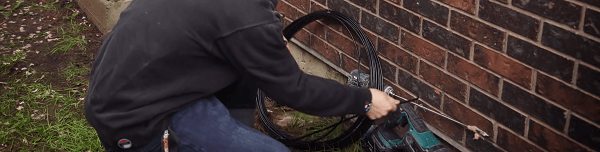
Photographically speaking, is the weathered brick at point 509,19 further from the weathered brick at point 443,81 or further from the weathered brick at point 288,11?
the weathered brick at point 288,11

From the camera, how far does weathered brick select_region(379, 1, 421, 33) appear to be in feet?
11.1

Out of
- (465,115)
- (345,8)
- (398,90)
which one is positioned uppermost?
(345,8)

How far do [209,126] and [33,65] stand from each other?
10.8 ft

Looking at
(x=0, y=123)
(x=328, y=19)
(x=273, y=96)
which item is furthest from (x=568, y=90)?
(x=0, y=123)

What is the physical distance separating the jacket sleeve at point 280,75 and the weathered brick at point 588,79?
805 millimetres

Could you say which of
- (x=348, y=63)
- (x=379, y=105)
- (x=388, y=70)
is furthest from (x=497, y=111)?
(x=348, y=63)

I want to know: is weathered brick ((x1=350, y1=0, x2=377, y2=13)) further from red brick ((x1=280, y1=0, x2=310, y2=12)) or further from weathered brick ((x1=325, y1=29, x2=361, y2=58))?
red brick ((x1=280, y1=0, x2=310, y2=12))

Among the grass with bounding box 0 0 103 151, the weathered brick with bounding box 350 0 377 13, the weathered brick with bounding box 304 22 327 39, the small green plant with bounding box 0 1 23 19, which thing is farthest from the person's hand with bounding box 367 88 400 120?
the small green plant with bounding box 0 1 23 19

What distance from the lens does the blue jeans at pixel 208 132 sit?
8.82 feet

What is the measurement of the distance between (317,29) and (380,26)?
2.26 feet

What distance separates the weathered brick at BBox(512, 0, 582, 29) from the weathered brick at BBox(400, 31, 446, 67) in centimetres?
63

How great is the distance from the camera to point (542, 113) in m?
2.84

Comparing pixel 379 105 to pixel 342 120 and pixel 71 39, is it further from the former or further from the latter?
pixel 71 39

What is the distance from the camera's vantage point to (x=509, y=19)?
2.79 metres
